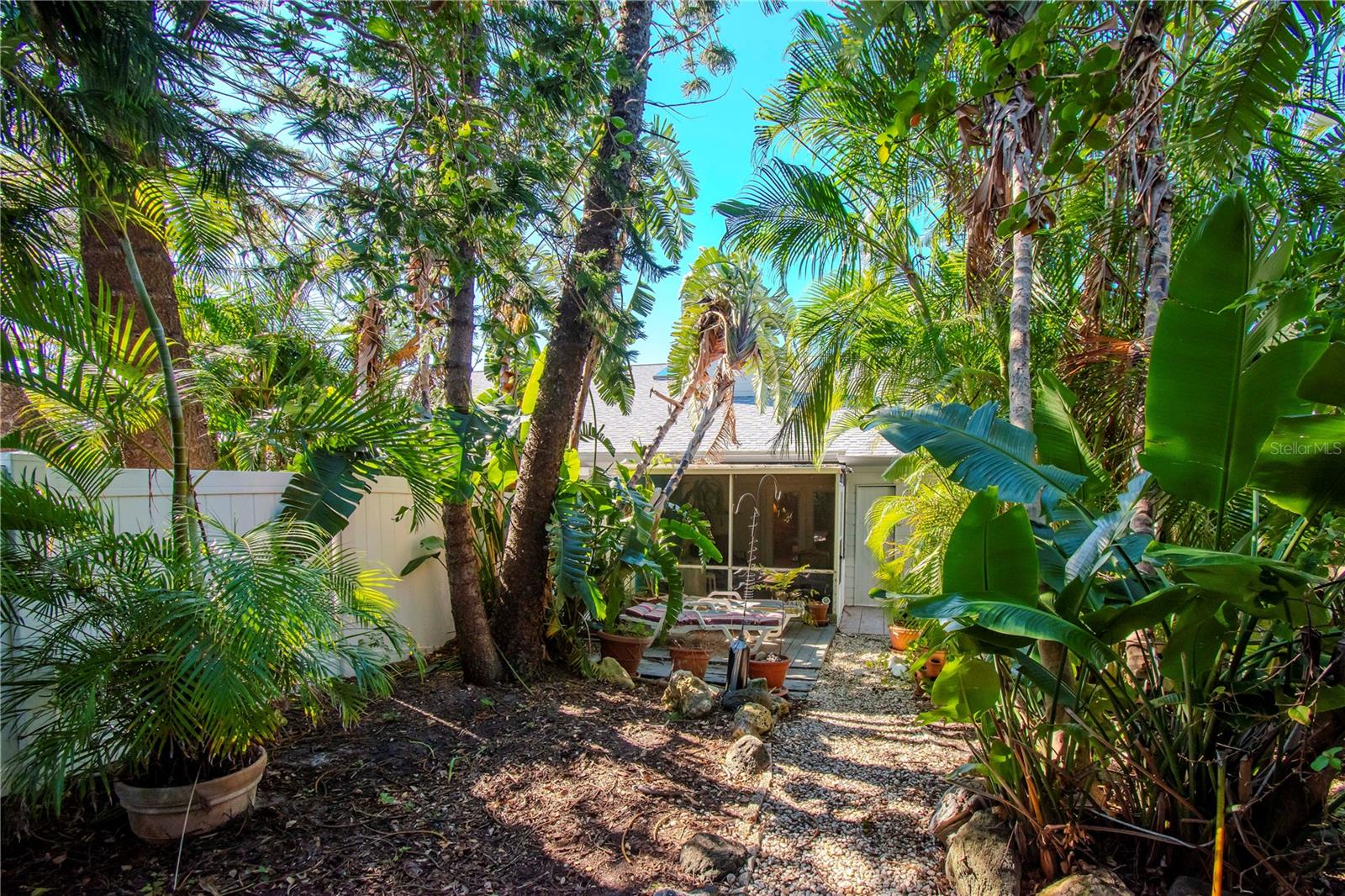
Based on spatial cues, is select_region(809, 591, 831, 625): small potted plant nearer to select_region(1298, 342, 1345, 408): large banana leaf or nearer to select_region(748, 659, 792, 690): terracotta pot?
select_region(748, 659, 792, 690): terracotta pot

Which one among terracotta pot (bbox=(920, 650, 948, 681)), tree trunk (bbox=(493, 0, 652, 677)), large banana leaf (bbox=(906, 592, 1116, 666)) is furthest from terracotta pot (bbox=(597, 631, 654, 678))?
large banana leaf (bbox=(906, 592, 1116, 666))

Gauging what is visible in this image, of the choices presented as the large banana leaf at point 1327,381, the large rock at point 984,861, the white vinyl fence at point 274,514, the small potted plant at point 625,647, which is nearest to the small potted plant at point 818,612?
the small potted plant at point 625,647

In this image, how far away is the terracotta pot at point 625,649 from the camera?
22.2 feet

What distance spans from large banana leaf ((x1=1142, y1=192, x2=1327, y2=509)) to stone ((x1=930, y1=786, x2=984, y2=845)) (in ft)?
6.40

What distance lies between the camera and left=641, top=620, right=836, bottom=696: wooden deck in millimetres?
7129

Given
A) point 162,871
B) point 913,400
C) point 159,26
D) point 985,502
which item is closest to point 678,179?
point 913,400

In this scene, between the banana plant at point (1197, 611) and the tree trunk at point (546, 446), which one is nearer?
the banana plant at point (1197, 611)

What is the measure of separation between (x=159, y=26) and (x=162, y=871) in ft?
12.3

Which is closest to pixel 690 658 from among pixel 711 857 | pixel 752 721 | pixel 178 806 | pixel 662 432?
pixel 752 721

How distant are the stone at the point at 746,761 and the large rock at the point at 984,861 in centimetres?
151

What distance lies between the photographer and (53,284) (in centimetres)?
265

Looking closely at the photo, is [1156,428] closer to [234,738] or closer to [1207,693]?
[1207,693]

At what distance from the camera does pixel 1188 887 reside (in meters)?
2.61

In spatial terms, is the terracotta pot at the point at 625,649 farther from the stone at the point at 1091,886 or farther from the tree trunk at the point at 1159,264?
the tree trunk at the point at 1159,264
